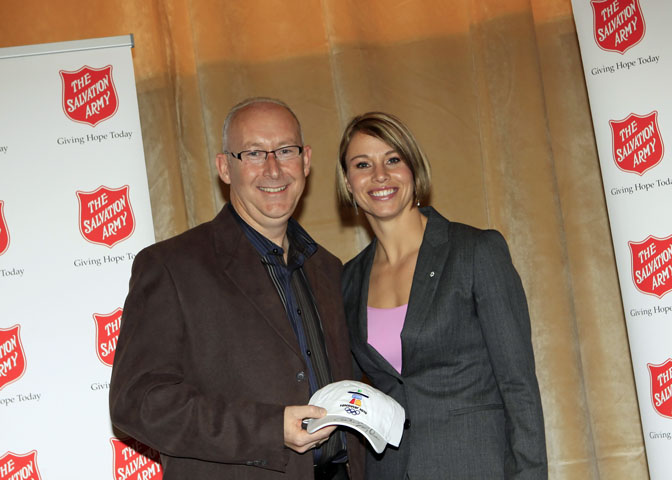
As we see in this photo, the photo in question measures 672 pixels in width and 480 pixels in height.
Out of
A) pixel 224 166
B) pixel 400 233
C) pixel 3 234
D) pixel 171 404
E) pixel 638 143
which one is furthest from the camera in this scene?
pixel 638 143

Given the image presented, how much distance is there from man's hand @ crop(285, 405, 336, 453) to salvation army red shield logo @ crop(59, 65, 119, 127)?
6.75 feet

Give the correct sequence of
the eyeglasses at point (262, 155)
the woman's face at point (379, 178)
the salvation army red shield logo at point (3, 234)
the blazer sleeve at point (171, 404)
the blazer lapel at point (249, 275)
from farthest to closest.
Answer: the salvation army red shield logo at point (3, 234)
the woman's face at point (379, 178)
the eyeglasses at point (262, 155)
the blazer lapel at point (249, 275)
the blazer sleeve at point (171, 404)

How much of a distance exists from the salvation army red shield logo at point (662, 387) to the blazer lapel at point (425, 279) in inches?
59.0

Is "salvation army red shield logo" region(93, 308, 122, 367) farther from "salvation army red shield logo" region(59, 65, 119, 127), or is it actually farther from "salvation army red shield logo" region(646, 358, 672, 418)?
"salvation army red shield logo" region(646, 358, 672, 418)

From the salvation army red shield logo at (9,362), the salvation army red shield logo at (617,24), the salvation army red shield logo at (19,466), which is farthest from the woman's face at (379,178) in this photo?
the salvation army red shield logo at (19,466)

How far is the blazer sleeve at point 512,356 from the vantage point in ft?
7.82

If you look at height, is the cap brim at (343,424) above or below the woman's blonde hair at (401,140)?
below

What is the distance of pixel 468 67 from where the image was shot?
4.10 m

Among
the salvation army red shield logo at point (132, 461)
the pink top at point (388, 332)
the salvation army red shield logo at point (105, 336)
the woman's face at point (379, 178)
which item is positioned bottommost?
the salvation army red shield logo at point (132, 461)

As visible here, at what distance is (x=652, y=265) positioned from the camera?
3.45 metres

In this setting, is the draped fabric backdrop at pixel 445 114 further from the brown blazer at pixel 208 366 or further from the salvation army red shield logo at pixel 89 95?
the brown blazer at pixel 208 366

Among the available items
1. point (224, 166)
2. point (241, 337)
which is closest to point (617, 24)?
point (224, 166)

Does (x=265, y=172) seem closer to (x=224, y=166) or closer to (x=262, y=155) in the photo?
(x=262, y=155)

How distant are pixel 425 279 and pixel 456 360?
311 millimetres
